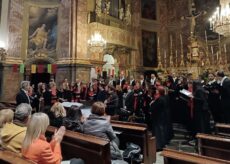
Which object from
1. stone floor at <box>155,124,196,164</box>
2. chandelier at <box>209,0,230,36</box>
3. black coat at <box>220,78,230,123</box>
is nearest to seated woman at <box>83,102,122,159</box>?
stone floor at <box>155,124,196,164</box>

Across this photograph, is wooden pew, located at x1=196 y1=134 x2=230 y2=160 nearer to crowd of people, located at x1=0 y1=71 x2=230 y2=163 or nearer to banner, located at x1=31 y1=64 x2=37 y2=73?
crowd of people, located at x1=0 y1=71 x2=230 y2=163

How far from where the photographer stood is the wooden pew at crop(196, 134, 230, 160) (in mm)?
3112

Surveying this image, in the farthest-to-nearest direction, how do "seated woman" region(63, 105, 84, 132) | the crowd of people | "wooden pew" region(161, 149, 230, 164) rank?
"seated woman" region(63, 105, 84, 132) → the crowd of people → "wooden pew" region(161, 149, 230, 164)

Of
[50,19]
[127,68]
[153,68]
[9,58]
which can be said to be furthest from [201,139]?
[153,68]

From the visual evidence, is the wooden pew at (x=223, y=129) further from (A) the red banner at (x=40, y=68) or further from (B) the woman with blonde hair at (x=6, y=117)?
(A) the red banner at (x=40, y=68)

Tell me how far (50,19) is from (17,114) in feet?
35.5

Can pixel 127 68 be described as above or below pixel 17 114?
above

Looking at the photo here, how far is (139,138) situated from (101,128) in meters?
1.14

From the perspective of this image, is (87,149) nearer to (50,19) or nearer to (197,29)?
(50,19)

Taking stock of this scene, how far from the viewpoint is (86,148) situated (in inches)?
124

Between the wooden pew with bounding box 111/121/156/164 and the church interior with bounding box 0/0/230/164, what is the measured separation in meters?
0.02

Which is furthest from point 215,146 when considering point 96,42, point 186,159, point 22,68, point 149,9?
point 149,9

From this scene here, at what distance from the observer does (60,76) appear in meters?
12.1

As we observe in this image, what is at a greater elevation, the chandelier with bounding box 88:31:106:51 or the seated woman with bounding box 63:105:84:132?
the chandelier with bounding box 88:31:106:51
